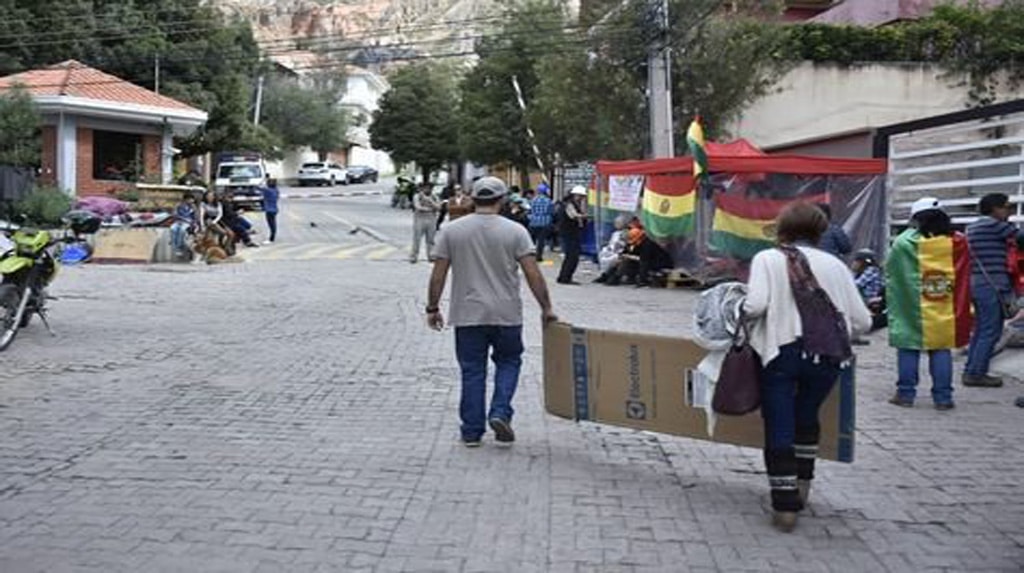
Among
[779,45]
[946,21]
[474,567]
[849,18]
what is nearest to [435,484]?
[474,567]

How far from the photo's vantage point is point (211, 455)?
6430mm

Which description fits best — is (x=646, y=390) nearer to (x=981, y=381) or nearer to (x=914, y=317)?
(x=914, y=317)

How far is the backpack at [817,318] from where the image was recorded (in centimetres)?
511

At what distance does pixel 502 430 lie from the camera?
6.68 meters

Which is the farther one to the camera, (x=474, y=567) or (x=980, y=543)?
(x=980, y=543)

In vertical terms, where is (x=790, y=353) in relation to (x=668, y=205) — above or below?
below

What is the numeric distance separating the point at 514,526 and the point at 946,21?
2276cm

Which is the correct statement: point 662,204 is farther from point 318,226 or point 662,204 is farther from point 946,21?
point 318,226

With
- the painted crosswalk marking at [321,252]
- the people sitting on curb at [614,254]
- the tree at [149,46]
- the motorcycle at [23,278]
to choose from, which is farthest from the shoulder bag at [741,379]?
the tree at [149,46]

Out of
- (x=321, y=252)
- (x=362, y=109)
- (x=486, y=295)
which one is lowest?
(x=486, y=295)

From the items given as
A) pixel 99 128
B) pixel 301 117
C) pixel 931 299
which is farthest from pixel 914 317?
pixel 301 117

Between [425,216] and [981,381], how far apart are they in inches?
514

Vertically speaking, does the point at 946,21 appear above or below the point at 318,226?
above

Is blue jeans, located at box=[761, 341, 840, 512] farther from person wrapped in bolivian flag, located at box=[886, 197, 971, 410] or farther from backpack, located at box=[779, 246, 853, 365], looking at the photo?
person wrapped in bolivian flag, located at box=[886, 197, 971, 410]
